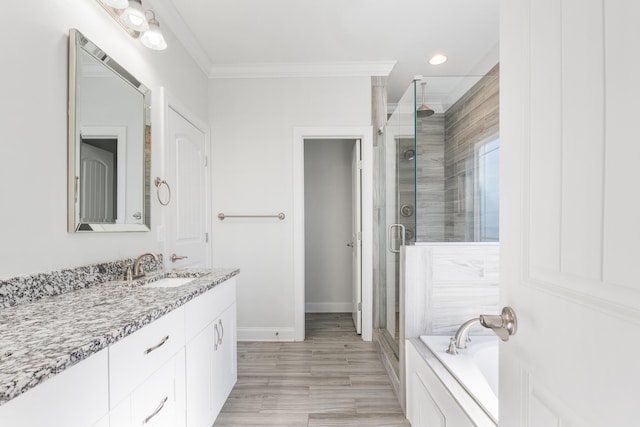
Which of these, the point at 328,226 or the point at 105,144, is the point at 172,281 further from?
the point at 328,226

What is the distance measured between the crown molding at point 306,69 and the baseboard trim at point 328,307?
2.57 metres

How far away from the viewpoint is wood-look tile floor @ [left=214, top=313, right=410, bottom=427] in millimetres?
1759

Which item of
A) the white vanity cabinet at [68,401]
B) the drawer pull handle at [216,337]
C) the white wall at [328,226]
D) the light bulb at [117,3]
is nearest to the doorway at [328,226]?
the white wall at [328,226]

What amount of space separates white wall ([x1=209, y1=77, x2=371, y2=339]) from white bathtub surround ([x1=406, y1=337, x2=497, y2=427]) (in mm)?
1394

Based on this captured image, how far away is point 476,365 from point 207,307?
4.42 ft

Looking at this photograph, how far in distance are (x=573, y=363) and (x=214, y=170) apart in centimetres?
280

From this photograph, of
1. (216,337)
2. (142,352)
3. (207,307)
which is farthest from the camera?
(216,337)

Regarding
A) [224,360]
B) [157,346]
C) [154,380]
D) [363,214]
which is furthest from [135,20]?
[363,214]

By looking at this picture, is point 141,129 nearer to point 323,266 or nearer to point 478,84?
point 478,84

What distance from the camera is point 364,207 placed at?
285cm

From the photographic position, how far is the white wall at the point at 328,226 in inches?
150

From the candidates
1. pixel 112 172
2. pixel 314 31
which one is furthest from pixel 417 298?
pixel 314 31

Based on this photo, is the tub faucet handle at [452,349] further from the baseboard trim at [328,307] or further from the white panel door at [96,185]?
the baseboard trim at [328,307]

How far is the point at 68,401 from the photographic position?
0.68 m
